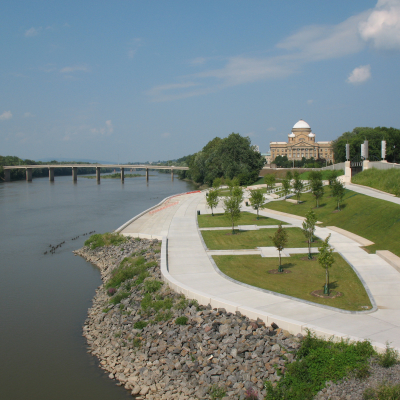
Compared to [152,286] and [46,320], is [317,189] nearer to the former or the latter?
[152,286]

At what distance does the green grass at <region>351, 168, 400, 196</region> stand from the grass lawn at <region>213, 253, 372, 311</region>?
17.8 metres

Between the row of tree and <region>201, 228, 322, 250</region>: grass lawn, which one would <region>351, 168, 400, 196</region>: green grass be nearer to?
<region>201, 228, 322, 250</region>: grass lawn

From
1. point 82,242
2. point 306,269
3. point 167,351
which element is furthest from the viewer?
point 82,242

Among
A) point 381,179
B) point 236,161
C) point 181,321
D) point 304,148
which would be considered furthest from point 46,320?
point 304,148

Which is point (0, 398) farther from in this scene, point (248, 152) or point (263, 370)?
point (248, 152)

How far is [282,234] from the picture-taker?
20.1 metres

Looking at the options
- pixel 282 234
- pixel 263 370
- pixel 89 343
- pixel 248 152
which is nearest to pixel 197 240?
pixel 282 234

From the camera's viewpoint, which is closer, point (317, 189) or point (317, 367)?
point (317, 367)

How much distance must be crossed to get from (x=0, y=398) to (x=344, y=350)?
1066 cm

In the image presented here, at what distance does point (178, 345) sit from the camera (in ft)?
45.5

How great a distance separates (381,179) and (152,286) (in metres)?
32.9

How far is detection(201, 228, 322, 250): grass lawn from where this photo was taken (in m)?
25.1

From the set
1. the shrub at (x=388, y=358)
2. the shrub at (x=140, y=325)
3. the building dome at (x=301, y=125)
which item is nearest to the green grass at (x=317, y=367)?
the shrub at (x=388, y=358)

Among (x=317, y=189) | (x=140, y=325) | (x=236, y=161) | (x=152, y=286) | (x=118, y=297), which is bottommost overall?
(x=140, y=325)
